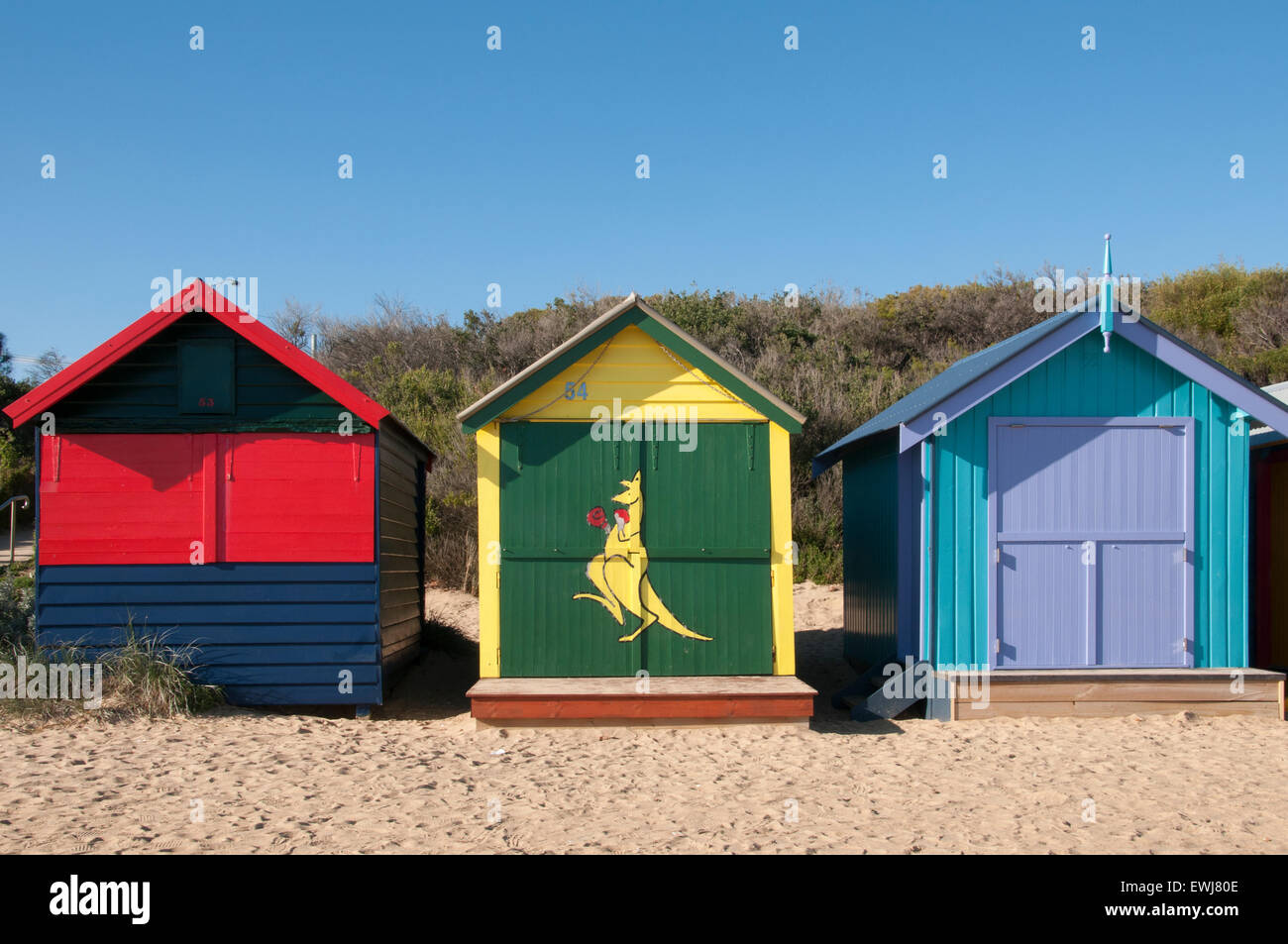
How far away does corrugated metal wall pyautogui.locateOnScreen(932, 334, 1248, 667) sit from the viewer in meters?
9.43

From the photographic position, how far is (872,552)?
452 inches

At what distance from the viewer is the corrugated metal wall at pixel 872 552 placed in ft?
34.8

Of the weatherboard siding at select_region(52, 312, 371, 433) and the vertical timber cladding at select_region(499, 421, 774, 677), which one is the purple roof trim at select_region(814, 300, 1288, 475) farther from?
the weatherboard siding at select_region(52, 312, 371, 433)

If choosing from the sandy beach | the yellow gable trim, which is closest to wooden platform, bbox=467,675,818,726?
the sandy beach

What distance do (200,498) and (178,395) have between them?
3.19 feet

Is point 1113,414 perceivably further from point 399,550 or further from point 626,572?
point 399,550

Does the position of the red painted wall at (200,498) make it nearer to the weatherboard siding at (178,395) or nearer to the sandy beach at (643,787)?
the weatherboard siding at (178,395)

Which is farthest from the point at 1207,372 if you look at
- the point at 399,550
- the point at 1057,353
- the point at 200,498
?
the point at 200,498

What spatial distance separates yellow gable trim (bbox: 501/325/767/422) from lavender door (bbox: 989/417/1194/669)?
107 inches
